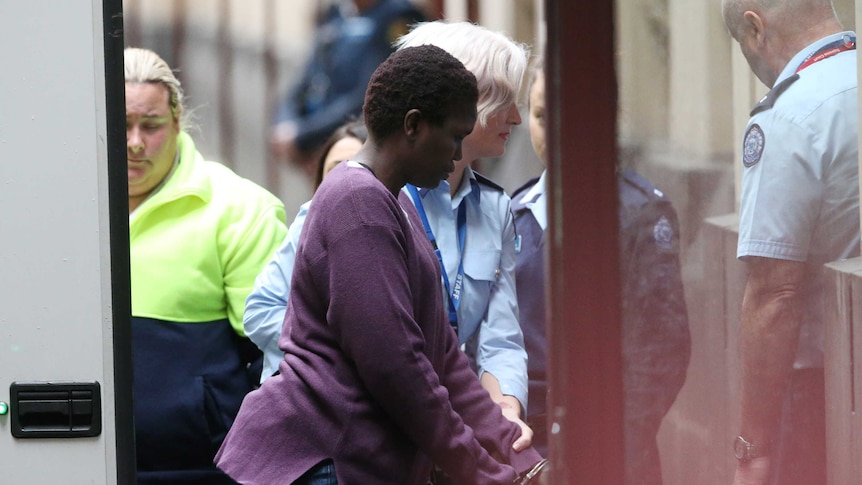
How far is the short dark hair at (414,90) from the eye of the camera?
1.92 m

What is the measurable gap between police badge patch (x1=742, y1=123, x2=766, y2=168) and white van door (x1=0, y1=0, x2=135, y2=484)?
3.46ft

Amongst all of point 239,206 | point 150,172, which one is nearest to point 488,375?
point 239,206

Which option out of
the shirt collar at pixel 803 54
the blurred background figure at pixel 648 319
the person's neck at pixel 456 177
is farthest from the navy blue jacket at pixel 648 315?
the person's neck at pixel 456 177

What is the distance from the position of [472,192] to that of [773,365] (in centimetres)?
123

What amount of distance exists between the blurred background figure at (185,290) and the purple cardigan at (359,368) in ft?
2.34

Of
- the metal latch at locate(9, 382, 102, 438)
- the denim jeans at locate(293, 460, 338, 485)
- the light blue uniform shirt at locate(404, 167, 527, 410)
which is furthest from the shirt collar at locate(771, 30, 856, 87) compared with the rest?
the metal latch at locate(9, 382, 102, 438)

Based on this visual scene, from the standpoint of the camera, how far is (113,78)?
1.85 m

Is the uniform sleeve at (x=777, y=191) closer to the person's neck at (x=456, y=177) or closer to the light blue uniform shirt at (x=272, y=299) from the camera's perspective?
the person's neck at (x=456, y=177)

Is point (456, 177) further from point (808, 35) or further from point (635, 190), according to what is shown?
point (635, 190)

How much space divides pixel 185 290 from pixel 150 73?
57 cm

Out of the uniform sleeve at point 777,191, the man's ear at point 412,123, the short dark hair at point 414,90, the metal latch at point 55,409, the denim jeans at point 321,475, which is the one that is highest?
the short dark hair at point 414,90

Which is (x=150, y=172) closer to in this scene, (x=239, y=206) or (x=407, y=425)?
(x=239, y=206)

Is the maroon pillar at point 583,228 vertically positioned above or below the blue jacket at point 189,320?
above

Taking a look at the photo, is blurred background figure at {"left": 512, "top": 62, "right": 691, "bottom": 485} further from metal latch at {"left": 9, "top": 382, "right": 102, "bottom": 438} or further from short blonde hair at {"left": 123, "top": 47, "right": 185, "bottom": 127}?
short blonde hair at {"left": 123, "top": 47, "right": 185, "bottom": 127}
